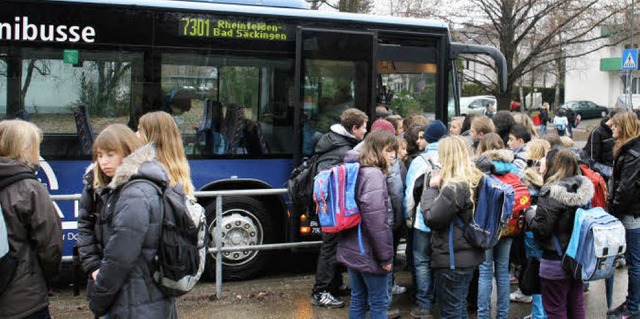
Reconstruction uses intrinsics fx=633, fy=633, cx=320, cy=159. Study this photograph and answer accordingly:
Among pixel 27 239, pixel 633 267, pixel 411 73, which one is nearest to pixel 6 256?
pixel 27 239

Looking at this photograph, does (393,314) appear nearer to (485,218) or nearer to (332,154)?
(332,154)

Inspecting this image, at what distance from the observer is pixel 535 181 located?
536 cm

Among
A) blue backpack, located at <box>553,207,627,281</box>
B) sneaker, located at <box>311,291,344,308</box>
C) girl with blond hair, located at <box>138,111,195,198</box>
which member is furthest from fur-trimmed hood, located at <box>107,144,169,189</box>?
sneaker, located at <box>311,291,344,308</box>

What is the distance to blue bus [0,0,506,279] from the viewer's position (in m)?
6.34

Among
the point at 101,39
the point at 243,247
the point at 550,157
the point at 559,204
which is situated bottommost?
the point at 243,247

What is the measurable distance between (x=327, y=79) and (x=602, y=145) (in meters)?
3.54

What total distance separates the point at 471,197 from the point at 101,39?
417 cm

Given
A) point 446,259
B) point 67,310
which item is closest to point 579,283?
point 446,259

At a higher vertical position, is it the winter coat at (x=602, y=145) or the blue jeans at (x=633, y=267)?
the winter coat at (x=602, y=145)

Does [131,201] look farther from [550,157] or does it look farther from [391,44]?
[391,44]

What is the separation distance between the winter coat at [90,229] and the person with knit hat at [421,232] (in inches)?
98.7

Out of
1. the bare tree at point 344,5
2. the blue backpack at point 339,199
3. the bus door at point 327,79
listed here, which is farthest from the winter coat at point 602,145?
the bare tree at point 344,5

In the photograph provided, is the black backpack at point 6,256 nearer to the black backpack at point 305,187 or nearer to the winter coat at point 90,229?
the winter coat at point 90,229

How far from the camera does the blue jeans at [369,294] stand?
4516mm
